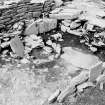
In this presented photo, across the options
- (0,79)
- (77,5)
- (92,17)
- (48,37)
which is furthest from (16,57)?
(77,5)

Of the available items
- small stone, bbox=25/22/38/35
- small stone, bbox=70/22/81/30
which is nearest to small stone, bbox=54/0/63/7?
small stone, bbox=70/22/81/30

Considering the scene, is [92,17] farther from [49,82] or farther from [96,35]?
[49,82]

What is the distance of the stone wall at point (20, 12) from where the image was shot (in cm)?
833

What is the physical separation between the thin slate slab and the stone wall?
35.4 inches

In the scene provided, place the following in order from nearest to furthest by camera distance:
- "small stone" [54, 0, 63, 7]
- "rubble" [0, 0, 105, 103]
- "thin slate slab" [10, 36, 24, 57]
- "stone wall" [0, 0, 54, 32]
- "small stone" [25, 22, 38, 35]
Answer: "rubble" [0, 0, 105, 103], "thin slate slab" [10, 36, 24, 57], "stone wall" [0, 0, 54, 32], "small stone" [25, 22, 38, 35], "small stone" [54, 0, 63, 7]

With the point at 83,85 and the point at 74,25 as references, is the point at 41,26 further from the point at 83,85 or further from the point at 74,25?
the point at 83,85

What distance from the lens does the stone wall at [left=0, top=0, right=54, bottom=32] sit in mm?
8328

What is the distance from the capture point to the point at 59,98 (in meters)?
5.68

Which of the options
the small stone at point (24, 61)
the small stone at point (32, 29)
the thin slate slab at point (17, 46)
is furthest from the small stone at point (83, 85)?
the small stone at point (32, 29)

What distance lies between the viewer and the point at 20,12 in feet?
28.7

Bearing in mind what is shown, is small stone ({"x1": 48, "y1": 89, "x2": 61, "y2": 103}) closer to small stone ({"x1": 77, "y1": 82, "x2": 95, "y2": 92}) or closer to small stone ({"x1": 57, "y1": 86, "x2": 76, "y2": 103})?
small stone ({"x1": 57, "y1": 86, "x2": 76, "y2": 103})

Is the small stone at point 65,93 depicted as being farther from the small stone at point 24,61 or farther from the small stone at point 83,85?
the small stone at point 24,61

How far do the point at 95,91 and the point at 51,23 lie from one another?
363 cm

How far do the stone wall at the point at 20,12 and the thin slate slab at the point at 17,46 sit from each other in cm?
90
